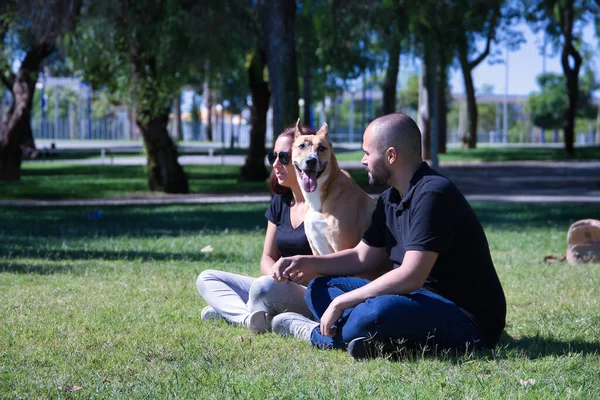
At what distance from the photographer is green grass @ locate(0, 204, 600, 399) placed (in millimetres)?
4977

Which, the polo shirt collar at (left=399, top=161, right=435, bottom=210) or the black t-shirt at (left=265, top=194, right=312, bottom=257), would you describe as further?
the black t-shirt at (left=265, top=194, right=312, bottom=257)

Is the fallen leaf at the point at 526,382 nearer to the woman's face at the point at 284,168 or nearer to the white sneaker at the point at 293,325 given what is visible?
the white sneaker at the point at 293,325

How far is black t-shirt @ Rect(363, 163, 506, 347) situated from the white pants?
0.93 m

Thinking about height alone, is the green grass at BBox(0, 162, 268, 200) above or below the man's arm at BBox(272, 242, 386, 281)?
below

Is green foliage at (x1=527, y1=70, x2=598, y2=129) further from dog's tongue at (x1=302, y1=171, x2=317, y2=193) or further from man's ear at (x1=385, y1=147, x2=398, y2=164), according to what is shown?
man's ear at (x1=385, y1=147, x2=398, y2=164)

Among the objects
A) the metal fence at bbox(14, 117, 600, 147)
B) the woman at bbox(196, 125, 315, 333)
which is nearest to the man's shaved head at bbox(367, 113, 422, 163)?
the woman at bbox(196, 125, 315, 333)

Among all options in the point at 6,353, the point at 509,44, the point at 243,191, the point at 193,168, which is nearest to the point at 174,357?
the point at 6,353

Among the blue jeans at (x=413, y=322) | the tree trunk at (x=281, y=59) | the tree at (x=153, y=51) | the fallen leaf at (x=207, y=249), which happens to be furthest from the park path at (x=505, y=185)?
the blue jeans at (x=413, y=322)

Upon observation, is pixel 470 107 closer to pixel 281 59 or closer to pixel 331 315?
pixel 281 59

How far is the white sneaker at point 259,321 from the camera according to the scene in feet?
21.7

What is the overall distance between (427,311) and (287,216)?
71.4 inches

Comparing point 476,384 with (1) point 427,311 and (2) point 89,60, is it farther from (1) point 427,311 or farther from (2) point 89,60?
(2) point 89,60

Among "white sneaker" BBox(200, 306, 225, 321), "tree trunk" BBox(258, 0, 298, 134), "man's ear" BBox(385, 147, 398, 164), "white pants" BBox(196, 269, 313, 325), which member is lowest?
"white sneaker" BBox(200, 306, 225, 321)

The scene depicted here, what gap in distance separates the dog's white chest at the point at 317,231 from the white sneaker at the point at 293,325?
476 millimetres
